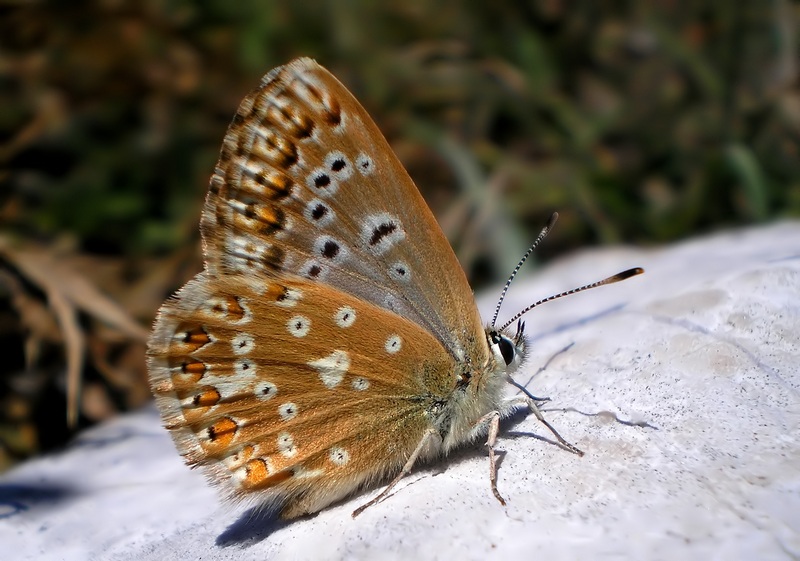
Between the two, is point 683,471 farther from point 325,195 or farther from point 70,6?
point 70,6

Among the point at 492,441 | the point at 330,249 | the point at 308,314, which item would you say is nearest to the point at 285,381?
the point at 308,314

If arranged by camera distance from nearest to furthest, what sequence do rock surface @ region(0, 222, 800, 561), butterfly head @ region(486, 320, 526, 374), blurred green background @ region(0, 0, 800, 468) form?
rock surface @ region(0, 222, 800, 561) → butterfly head @ region(486, 320, 526, 374) → blurred green background @ region(0, 0, 800, 468)

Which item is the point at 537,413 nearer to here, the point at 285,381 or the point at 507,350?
the point at 507,350

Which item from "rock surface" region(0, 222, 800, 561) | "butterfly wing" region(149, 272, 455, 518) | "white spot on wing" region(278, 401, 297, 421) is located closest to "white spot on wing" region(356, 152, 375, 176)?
"butterfly wing" region(149, 272, 455, 518)

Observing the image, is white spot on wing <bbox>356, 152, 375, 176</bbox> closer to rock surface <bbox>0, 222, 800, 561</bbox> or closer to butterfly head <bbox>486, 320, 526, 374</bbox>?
butterfly head <bbox>486, 320, 526, 374</bbox>

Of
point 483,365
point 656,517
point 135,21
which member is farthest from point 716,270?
point 135,21

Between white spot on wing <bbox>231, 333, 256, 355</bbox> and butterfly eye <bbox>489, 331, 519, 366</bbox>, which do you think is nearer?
white spot on wing <bbox>231, 333, 256, 355</bbox>

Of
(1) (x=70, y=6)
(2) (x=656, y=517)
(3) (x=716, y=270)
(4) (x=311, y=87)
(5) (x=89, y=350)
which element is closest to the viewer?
(2) (x=656, y=517)
